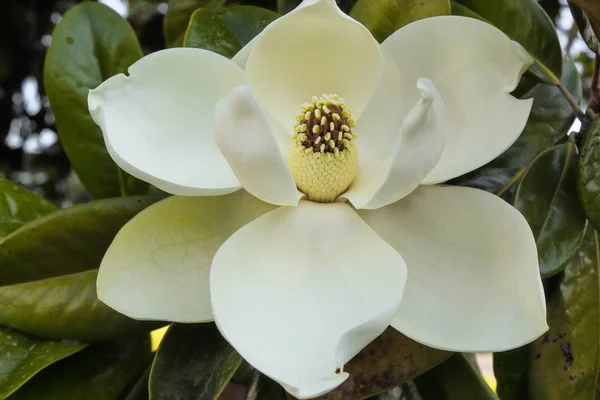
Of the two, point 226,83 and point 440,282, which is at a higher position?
point 226,83

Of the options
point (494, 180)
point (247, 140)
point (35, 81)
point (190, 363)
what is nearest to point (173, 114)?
point (247, 140)

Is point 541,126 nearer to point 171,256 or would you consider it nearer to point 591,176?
point 591,176

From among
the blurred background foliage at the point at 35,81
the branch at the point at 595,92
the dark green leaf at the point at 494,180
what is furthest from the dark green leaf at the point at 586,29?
the blurred background foliage at the point at 35,81

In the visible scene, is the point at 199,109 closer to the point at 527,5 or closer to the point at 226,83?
the point at 226,83

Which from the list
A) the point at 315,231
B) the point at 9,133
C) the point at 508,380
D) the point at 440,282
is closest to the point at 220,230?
the point at 315,231

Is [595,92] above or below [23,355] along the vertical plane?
above

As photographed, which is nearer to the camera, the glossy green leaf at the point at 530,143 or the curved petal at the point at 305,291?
the curved petal at the point at 305,291

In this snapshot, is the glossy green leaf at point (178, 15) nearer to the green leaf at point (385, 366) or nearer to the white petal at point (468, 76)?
the white petal at point (468, 76)
